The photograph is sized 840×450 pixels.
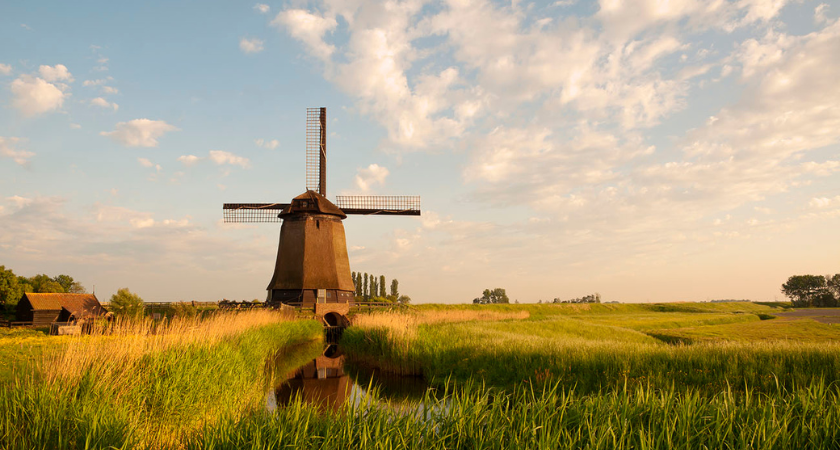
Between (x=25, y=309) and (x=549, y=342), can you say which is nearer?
(x=549, y=342)

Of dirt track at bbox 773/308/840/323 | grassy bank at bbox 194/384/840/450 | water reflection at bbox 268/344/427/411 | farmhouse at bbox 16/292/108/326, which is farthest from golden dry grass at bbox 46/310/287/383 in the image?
farmhouse at bbox 16/292/108/326

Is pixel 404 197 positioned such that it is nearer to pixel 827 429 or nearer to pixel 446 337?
pixel 446 337

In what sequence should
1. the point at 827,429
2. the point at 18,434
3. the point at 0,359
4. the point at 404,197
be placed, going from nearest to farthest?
the point at 827,429, the point at 18,434, the point at 0,359, the point at 404,197

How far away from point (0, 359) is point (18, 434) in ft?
16.9

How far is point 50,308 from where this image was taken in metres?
39.8

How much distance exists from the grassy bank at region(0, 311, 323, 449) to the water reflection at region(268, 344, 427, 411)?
1.64 meters

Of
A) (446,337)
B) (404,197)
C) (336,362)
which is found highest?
(404,197)

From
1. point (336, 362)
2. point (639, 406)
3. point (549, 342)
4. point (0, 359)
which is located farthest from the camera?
point (336, 362)

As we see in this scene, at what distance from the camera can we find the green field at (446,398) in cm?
487

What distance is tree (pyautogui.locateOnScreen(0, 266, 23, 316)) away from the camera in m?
44.9

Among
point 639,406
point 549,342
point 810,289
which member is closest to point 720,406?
point 639,406

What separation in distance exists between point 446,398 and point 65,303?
4519 centimetres

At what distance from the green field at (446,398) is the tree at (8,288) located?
146ft

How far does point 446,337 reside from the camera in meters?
16.3
